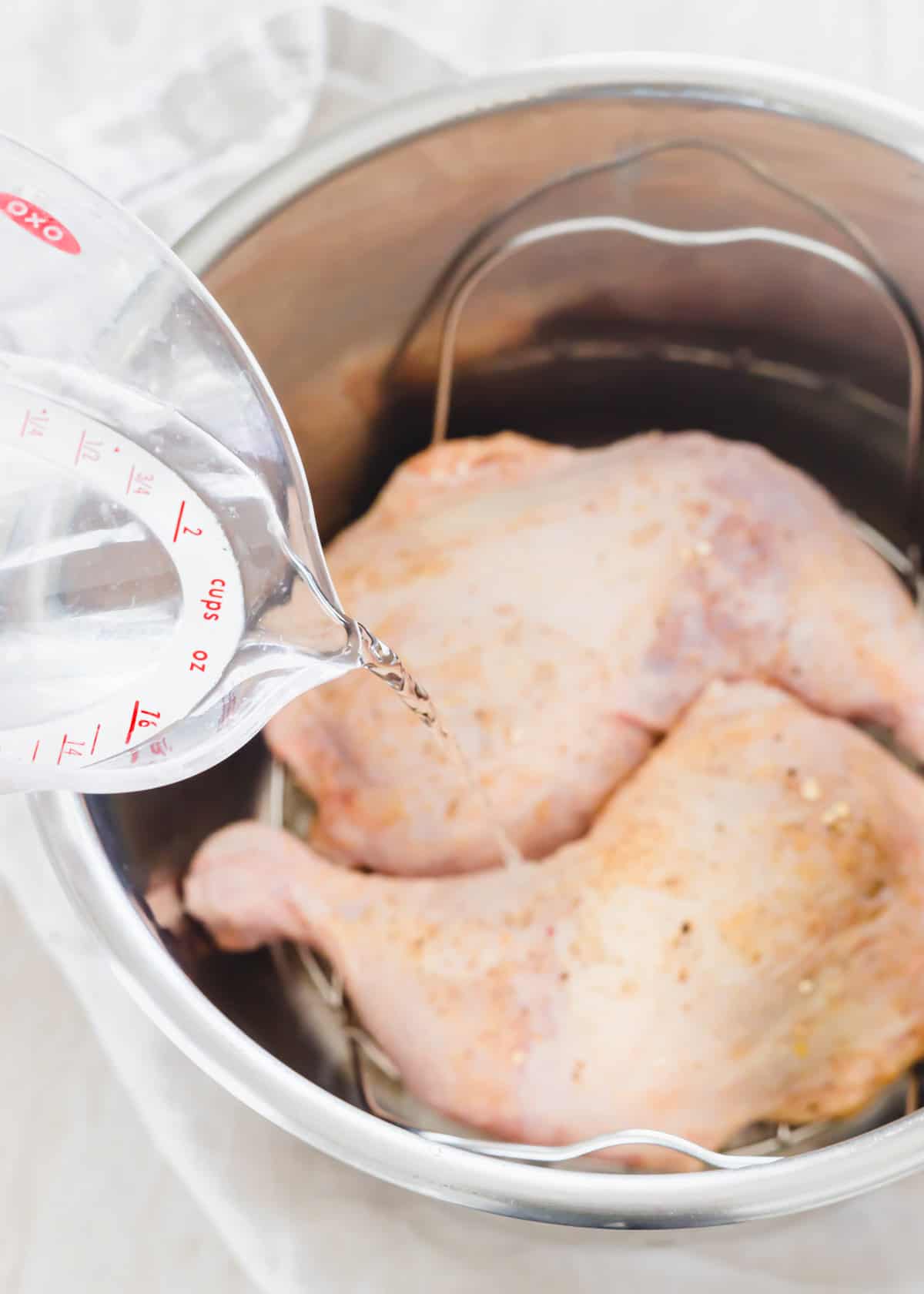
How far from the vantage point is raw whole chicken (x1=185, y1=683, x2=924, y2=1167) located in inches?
27.6

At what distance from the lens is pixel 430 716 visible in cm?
75

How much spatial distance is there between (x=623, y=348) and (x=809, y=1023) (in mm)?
581

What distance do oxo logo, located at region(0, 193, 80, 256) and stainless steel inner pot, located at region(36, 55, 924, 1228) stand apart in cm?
21

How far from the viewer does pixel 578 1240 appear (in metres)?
0.68

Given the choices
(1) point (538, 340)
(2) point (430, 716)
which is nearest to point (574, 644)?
(2) point (430, 716)

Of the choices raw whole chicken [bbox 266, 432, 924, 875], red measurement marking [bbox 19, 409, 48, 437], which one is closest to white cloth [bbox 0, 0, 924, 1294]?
raw whole chicken [bbox 266, 432, 924, 875]

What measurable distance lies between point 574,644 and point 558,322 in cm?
34

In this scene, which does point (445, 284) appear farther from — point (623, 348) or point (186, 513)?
point (186, 513)

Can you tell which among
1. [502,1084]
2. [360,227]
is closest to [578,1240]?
[502,1084]

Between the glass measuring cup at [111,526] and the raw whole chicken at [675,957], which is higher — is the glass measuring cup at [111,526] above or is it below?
above

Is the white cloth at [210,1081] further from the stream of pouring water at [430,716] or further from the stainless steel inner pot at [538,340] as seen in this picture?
the stream of pouring water at [430,716]

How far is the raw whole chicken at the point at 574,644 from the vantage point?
797 mm

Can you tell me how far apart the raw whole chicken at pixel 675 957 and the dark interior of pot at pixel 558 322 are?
0.49 ft

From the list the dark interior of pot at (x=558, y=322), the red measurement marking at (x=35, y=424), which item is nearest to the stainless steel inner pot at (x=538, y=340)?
the dark interior of pot at (x=558, y=322)
